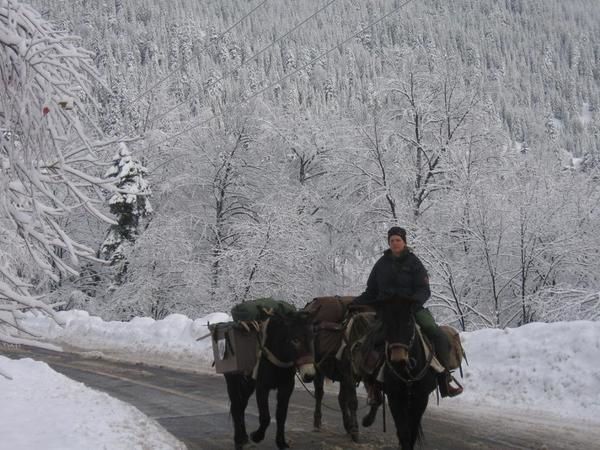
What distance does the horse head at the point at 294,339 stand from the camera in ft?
22.8

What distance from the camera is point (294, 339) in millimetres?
7137

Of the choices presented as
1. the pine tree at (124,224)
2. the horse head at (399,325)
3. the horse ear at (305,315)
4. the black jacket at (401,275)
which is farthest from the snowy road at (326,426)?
the pine tree at (124,224)

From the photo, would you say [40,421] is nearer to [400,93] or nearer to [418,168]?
[418,168]

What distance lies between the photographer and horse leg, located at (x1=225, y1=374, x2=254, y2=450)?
7.20 m

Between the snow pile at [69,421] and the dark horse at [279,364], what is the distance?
98cm

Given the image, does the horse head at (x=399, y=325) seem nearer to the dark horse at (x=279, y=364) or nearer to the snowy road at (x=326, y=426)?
the dark horse at (x=279, y=364)

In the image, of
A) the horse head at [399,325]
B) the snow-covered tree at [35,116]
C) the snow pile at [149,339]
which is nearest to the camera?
the snow-covered tree at [35,116]

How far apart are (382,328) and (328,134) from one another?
22952mm

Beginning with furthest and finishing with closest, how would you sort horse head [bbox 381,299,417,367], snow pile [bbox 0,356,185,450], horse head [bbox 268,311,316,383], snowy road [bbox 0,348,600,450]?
1. snowy road [bbox 0,348,600,450]
2. horse head [bbox 268,311,316,383]
3. snow pile [bbox 0,356,185,450]
4. horse head [bbox 381,299,417,367]

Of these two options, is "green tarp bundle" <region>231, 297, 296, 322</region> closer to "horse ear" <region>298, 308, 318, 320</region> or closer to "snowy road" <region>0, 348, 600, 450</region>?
"horse ear" <region>298, 308, 318, 320</region>

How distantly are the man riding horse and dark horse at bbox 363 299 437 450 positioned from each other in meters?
0.13

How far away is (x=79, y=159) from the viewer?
4566 millimetres

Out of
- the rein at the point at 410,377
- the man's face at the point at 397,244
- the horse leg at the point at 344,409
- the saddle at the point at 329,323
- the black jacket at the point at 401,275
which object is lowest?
the horse leg at the point at 344,409

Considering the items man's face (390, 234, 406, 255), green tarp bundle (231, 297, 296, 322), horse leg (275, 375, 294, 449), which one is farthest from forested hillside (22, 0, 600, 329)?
horse leg (275, 375, 294, 449)
